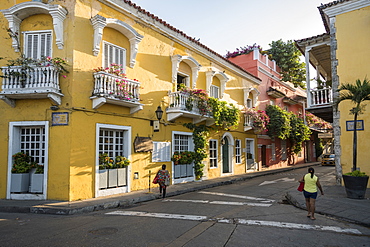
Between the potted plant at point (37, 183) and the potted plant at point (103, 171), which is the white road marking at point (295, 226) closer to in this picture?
the potted plant at point (103, 171)

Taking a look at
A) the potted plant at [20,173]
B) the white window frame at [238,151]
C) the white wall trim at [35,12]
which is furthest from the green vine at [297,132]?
the potted plant at [20,173]

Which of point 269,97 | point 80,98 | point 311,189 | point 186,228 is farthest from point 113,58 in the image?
point 269,97

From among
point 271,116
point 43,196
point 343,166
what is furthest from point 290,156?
point 43,196

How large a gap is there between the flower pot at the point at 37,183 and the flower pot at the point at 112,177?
7.83 feet

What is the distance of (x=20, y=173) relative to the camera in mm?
9781

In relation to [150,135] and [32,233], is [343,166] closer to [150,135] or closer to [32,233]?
[150,135]

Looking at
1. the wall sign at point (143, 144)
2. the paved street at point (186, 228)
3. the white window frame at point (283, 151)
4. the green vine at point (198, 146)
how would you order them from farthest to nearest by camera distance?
the white window frame at point (283, 151), the green vine at point (198, 146), the wall sign at point (143, 144), the paved street at point (186, 228)

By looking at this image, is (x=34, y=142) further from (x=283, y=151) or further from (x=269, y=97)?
(x=283, y=151)

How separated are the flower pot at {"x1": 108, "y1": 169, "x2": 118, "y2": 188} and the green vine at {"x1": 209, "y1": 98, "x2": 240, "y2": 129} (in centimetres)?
703

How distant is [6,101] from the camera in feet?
32.2

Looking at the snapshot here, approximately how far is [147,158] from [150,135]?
111cm

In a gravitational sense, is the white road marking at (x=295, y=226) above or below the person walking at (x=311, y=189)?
below

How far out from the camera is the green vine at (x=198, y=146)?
50.3 ft

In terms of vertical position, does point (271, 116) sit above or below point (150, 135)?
above
